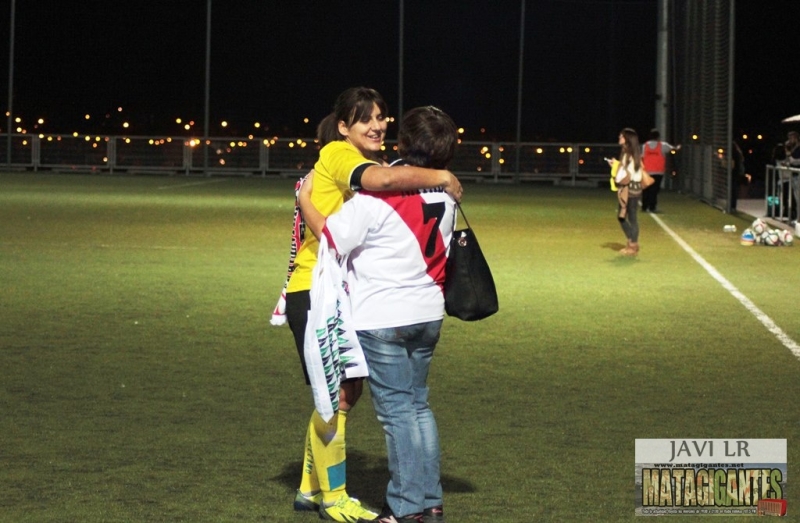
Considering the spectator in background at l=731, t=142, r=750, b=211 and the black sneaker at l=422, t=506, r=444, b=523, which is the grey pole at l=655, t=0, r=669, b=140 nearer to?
the spectator in background at l=731, t=142, r=750, b=211

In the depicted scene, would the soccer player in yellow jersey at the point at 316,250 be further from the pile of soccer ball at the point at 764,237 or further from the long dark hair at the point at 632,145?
the pile of soccer ball at the point at 764,237

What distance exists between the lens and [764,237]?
1822 cm

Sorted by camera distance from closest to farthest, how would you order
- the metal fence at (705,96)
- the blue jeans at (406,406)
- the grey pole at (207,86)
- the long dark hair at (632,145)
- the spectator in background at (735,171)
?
the blue jeans at (406,406), the long dark hair at (632,145), the spectator in background at (735,171), the metal fence at (705,96), the grey pole at (207,86)

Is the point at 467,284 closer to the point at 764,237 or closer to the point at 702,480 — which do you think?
the point at 702,480

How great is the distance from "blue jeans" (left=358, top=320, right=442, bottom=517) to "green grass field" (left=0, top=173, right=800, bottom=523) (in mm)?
386

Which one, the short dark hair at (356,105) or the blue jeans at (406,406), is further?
the short dark hair at (356,105)

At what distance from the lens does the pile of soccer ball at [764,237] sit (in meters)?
18.1

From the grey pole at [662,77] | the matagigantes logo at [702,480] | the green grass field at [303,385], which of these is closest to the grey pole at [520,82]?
the grey pole at [662,77]

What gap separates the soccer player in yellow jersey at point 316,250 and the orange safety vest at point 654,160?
21234mm

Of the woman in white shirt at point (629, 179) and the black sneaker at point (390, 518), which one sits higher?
the woman in white shirt at point (629, 179)

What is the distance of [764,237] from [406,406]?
1401 cm

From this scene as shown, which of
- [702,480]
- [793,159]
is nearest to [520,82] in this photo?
[793,159]

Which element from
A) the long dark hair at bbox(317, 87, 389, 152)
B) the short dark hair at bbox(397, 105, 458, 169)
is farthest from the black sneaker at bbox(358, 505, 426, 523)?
the long dark hair at bbox(317, 87, 389, 152)

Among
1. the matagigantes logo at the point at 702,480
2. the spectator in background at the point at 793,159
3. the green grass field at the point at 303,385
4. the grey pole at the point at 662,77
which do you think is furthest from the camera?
the grey pole at the point at 662,77
